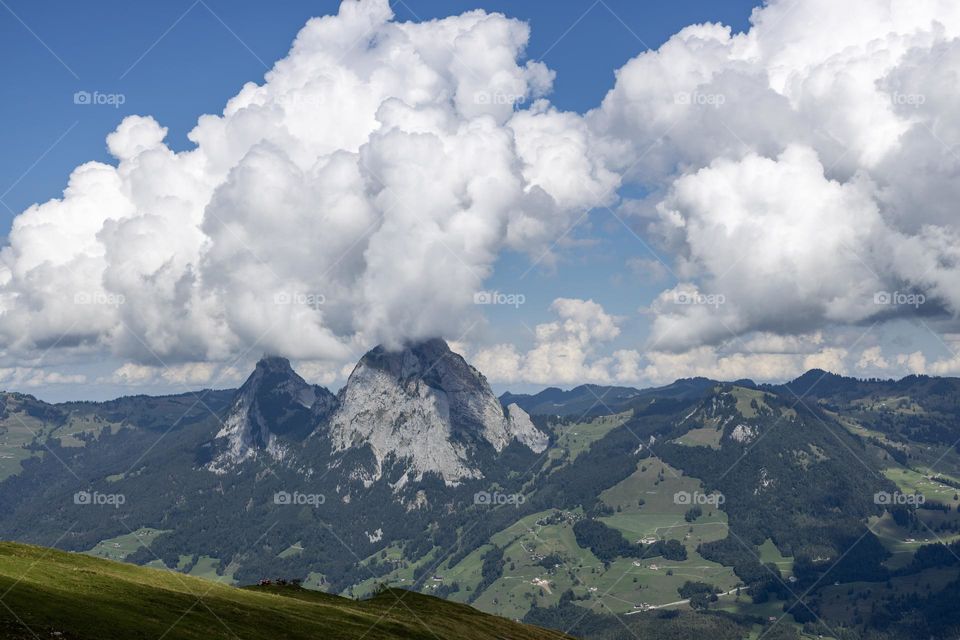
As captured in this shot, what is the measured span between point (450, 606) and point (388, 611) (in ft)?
105

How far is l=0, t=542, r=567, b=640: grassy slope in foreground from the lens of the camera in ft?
260

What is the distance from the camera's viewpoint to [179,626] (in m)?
89.6

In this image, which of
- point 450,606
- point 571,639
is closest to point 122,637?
point 450,606

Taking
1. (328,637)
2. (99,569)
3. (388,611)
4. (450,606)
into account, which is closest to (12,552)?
(99,569)

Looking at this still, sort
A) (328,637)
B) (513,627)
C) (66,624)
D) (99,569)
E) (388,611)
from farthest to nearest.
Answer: (513,627) → (388,611) → (99,569) → (328,637) → (66,624)

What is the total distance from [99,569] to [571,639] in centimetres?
10679

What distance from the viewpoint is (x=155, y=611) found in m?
93.2

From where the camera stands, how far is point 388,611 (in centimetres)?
14988

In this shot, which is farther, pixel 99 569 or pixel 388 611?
pixel 388 611

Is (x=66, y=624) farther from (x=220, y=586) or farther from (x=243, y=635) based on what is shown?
(x=220, y=586)

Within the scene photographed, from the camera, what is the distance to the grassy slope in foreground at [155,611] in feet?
260

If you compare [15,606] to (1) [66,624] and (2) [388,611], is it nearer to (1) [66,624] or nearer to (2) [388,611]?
(1) [66,624]

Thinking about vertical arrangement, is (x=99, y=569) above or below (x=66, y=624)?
above

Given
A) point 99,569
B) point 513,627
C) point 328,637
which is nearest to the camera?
point 328,637
